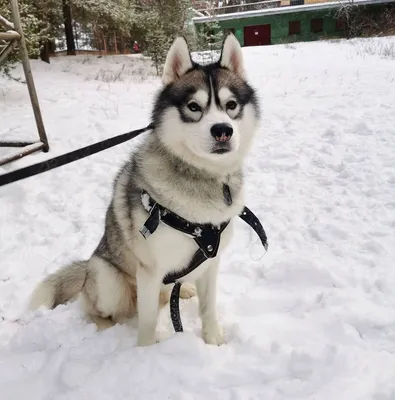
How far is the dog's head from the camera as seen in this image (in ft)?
6.07

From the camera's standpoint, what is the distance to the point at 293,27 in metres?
30.4

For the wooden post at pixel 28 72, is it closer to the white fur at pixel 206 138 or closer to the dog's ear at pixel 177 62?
the dog's ear at pixel 177 62

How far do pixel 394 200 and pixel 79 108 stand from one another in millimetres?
5626

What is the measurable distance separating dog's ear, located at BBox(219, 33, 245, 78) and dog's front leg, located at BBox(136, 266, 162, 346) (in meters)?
1.31

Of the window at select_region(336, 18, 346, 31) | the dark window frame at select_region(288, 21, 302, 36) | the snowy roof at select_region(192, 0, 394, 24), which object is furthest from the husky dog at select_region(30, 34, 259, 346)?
the dark window frame at select_region(288, 21, 302, 36)

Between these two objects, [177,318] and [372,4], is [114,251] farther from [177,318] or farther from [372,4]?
[372,4]

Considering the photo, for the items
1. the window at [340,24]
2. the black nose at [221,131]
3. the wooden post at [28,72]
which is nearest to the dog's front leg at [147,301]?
the black nose at [221,131]

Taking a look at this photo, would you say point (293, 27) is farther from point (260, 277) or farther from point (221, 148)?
point (221, 148)

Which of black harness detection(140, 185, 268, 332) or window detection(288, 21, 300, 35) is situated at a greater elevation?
window detection(288, 21, 300, 35)

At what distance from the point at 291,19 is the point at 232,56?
32.3m

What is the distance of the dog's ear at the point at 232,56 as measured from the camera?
211 centimetres

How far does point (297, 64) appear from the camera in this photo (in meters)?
12.4

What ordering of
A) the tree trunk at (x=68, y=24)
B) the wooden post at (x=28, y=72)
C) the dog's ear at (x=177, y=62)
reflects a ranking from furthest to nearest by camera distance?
the tree trunk at (x=68, y=24)
the wooden post at (x=28, y=72)
the dog's ear at (x=177, y=62)

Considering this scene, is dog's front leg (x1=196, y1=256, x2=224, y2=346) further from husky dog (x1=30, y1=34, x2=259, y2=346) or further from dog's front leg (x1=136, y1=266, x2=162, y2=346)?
dog's front leg (x1=136, y1=266, x2=162, y2=346)
